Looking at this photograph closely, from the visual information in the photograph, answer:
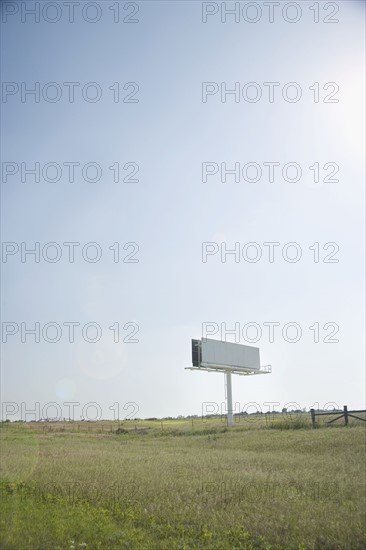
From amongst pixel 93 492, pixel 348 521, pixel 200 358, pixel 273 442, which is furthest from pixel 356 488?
pixel 200 358

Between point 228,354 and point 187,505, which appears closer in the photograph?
point 187,505

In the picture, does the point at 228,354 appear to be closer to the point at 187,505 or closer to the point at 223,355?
the point at 223,355

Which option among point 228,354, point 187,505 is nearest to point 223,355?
point 228,354

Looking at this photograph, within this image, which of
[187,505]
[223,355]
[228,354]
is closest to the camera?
[187,505]

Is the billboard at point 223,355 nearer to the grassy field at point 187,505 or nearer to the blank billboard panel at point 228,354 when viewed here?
the blank billboard panel at point 228,354

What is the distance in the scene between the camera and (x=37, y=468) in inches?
737

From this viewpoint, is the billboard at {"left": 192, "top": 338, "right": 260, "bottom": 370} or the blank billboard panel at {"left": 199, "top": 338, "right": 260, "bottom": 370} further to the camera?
the blank billboard panel at {"left": 199, "top": 338, "right": 260, "bottom": 370}

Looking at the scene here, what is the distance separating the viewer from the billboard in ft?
175

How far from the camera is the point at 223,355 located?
56.2 meters

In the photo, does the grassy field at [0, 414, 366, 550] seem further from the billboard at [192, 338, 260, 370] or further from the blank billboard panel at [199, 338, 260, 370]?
the blank billboard panel at [199, 338, 260, 370]

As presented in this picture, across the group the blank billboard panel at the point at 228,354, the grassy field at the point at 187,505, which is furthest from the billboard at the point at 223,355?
the grassy field at the point at 187,505

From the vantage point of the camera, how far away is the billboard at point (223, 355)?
175 ft

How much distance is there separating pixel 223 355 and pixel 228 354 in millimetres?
1011

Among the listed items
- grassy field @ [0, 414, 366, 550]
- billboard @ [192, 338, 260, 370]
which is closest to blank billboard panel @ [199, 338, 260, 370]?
billboard @ [192, 338, 260, 370]
